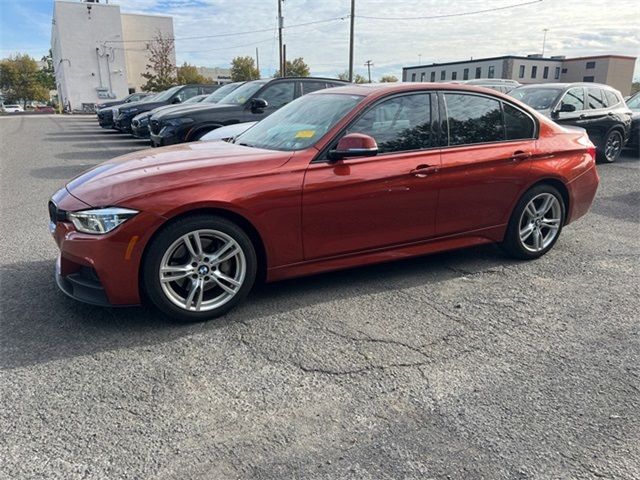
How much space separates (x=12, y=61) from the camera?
82.1m

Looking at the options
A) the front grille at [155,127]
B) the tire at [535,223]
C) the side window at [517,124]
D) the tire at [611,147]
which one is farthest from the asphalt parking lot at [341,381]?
the tire at [611,147]

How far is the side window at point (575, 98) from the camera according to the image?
33.7ft

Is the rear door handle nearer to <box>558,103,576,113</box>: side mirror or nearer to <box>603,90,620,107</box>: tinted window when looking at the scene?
<box>558,103,576,113</box>: side mirror

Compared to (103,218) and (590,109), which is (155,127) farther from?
(590,109)

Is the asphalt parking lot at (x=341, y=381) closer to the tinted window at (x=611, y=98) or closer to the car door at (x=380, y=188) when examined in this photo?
the car door at (x=380, y=188)

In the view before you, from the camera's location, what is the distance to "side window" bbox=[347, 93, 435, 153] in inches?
158

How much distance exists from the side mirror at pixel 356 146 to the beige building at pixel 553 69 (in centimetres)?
7527

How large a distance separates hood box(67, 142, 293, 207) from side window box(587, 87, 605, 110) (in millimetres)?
9456

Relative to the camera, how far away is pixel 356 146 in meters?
3.63

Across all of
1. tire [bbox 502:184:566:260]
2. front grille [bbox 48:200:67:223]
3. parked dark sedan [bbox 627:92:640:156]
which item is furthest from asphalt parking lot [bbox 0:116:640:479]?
parked dark sedan [bbox 627:92:640:156]

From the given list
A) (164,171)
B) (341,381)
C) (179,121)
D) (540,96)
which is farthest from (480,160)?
(540,96)

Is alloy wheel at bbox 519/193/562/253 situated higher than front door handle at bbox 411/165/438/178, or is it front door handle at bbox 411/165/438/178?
front door handle at bbox 411/165/438/178

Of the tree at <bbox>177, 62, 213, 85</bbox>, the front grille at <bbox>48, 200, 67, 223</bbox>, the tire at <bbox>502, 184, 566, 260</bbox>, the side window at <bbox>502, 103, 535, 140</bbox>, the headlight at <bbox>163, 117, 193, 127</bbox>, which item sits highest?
the tree at <bbox>177, 62, 213, 85</bbox>

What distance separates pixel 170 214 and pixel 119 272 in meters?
0.49
